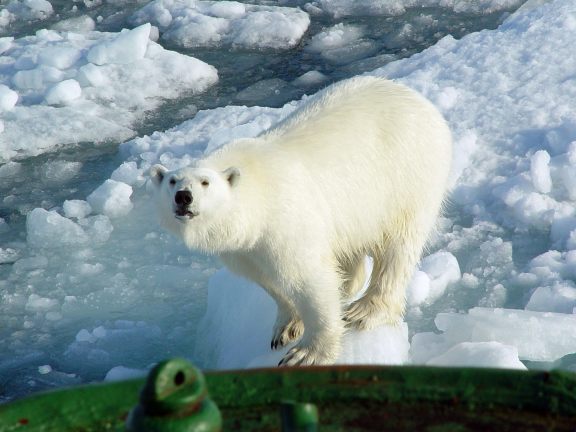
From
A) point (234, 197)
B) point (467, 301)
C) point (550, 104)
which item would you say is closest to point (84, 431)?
point (234, 197)

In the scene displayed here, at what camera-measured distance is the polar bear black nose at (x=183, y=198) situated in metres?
3.14

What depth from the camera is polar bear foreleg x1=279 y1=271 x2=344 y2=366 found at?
3498 millimetres

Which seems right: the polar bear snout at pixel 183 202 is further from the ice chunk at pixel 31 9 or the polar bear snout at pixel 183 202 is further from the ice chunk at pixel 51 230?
the ice chunk at pixel 31 9

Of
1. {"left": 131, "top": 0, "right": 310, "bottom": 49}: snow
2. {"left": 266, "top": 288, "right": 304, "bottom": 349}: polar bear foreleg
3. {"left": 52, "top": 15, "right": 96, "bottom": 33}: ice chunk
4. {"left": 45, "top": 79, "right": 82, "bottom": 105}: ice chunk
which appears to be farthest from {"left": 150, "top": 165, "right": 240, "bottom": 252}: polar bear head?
{"left": 52, "top": 15, "right": 96, "bottom": 33}: ice chunk

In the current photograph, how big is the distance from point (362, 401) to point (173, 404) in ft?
1.86

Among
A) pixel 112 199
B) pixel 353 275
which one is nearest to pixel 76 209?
pixel 112 199

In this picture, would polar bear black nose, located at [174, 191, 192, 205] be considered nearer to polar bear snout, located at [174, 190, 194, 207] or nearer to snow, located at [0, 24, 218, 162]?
polar bear snout, located at [174, 190, 194, 207]

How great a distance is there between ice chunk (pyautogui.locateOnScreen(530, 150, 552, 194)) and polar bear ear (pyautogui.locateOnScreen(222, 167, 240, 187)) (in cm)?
227

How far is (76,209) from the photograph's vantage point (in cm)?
555

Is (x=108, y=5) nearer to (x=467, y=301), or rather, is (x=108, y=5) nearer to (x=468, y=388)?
(x=467, y=301)

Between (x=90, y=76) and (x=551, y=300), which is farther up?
(x=551, y=300)

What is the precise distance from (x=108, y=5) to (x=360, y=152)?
6.09 metres

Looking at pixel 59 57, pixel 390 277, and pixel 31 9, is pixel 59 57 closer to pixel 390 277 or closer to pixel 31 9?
pixel 31 9

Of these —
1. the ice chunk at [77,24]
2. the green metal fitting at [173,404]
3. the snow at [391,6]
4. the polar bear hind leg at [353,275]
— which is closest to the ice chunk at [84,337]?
the polar bear hind leg at [353,275]
